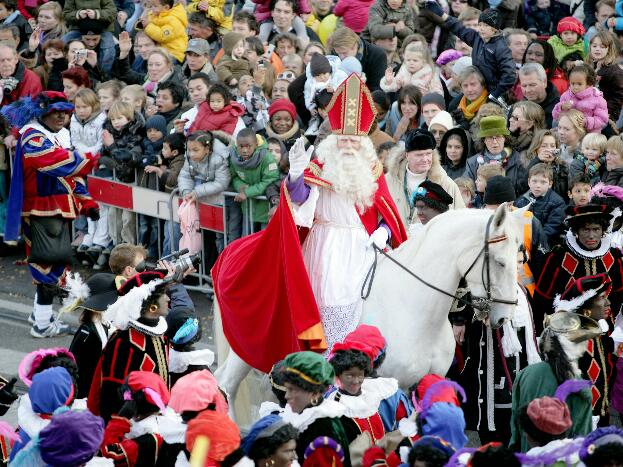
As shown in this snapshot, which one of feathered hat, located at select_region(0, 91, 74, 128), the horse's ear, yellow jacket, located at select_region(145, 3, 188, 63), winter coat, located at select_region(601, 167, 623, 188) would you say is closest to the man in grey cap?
yellow jacket, located at select_region(145, 3, 188, 63)

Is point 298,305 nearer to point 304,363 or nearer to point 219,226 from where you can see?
point 304,363

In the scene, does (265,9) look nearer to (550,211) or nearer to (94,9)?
(94,9)

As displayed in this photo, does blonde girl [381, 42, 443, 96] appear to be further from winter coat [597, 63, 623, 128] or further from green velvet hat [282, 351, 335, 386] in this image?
→ green velvet hat [282, 351, 335, 386]

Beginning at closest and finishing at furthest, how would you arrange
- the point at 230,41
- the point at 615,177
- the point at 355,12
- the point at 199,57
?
the point at 615,177, the point at 230,41, the point at 199,57, the point at 355,12

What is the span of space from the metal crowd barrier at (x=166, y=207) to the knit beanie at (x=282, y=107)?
1.17 meters

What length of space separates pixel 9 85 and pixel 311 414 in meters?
10.8

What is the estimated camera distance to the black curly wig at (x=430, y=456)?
740 centimetres

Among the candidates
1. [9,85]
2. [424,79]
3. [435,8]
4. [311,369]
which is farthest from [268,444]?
[9,85]

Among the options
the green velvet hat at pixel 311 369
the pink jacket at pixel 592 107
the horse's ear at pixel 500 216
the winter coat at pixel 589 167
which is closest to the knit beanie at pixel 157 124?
the pink jacket at pixel 592 107

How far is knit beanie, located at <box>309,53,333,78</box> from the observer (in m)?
15.8

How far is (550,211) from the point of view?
1308 cm

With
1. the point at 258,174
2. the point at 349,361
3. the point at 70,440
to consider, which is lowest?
the point at 70,440

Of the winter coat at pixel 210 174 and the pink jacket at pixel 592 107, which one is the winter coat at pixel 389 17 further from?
the pink jacket at pixel 592 107

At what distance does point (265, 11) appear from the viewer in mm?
19016
